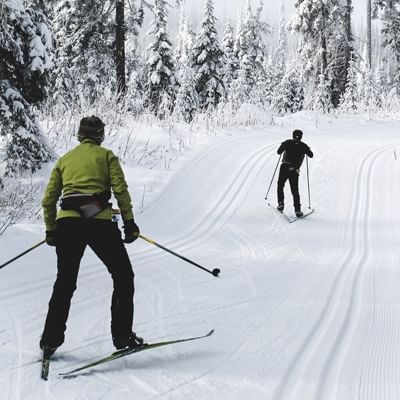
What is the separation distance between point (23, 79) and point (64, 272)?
20.3 ft

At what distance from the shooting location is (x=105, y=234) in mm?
4059

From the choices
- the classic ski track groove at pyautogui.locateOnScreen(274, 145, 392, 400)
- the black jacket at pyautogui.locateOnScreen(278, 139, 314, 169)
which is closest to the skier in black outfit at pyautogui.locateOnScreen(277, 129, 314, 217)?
the black jacket at pyautogui.locateOnScreen(278, 139, 314, 169)

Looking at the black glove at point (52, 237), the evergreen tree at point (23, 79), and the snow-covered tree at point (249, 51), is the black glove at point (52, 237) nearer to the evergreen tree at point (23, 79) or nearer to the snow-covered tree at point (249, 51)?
the evergreen tree at point (23, 79)

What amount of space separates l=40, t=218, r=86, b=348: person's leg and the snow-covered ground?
29 centimetres

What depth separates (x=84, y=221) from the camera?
4016mm

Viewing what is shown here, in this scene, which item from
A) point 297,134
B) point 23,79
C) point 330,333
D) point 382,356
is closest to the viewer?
point 382,356

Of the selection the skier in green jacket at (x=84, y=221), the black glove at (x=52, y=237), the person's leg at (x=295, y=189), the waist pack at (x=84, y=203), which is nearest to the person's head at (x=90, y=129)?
the skier in green jacket at (x=84, y=221)

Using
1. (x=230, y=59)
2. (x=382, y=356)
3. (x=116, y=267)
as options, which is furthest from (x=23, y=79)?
(x=230, y=59)

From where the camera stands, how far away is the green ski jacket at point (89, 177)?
4.02 meters

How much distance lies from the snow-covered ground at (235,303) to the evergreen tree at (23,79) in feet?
7.27

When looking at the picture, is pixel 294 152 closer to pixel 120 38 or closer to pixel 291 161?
pixel 291 161

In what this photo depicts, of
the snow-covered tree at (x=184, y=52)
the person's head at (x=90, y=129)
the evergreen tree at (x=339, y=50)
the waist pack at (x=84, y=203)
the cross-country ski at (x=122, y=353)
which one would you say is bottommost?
the cross-country ski at (x=122, y=353)

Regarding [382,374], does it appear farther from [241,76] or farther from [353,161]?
[241,76]

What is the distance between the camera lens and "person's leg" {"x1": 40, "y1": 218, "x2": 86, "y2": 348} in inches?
158
